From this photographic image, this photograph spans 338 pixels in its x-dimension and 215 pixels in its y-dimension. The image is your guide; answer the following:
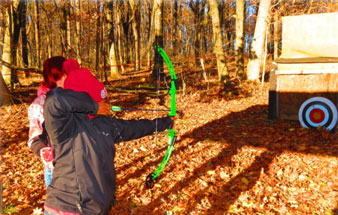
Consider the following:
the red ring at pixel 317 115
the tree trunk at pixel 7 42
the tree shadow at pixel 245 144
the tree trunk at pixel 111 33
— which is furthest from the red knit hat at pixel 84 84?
the tree trunk at pixel 111 33

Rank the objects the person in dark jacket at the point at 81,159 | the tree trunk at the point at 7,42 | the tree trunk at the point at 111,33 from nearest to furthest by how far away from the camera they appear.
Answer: the person in dark jacket at the point at 81,159, the tree trunk at the point at 7,42, the tree trunk at the point at 111,33

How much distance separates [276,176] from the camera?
15.5 feet

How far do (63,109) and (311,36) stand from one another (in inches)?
275

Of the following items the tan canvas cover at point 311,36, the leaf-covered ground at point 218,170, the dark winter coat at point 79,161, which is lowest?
the leaf-covered ground at point 218,170

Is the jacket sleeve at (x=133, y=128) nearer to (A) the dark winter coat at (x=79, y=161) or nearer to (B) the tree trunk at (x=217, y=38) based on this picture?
(A) the dark winter coat at (x=79, y=161)

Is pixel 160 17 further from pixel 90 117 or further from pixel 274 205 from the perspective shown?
pixel 90 117

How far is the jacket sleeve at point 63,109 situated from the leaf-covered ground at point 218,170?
2276 millimetres

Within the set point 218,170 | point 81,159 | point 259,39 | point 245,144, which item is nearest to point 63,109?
point 81,159

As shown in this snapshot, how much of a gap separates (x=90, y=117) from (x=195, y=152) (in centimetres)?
434

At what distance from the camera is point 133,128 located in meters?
2.23

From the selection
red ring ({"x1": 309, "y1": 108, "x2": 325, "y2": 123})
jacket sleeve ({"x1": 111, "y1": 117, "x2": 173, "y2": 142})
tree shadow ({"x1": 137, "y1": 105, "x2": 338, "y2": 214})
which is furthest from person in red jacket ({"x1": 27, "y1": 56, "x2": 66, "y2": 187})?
red ring ({"x1": 309, "y1": 108, "x2": 325, "y2": 123})

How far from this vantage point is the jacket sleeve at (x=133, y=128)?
210 cm

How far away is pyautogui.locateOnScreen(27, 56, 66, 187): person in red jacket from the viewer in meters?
2.71

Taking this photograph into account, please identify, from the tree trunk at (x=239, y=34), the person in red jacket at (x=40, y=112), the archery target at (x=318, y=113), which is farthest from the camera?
the tree trunk at (x=239, y=34)
